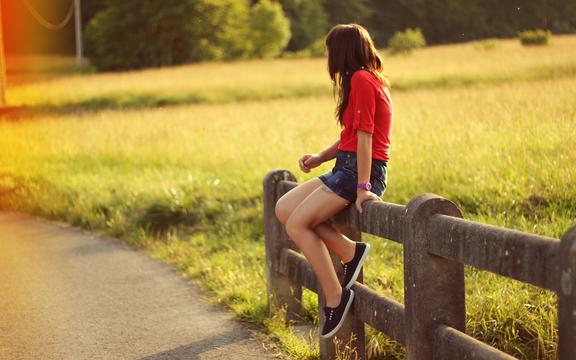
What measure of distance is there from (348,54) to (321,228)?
96 centimetres

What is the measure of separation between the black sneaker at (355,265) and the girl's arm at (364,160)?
1.05 ft

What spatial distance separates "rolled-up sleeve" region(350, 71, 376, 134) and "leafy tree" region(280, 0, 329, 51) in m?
77.2

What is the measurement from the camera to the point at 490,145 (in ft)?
31.8

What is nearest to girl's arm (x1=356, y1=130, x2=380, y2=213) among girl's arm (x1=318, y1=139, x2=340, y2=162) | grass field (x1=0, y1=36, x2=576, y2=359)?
girl's arm (x1=318, y1=139, x2=340, y2=162)

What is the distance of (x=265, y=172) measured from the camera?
1108 centimetres

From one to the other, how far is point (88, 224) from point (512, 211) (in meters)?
5.63

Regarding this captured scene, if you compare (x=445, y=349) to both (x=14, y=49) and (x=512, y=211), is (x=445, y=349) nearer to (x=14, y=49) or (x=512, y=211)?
(x=512, y=211)

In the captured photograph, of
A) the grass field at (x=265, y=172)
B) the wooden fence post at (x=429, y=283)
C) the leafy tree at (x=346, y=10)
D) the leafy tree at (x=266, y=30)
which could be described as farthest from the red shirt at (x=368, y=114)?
the leafy tree at (x=346, y=10)

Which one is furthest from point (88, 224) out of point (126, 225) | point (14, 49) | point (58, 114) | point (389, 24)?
point (14, 49)

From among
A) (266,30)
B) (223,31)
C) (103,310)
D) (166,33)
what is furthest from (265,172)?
(266,30)

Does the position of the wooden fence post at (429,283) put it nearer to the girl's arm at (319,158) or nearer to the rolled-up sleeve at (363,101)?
the rolled-up sleeve at (363,101)

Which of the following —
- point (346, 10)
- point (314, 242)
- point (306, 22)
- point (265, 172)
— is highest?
point (346, 10)

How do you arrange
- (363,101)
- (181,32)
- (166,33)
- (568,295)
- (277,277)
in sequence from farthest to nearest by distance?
1. (181,32)
2. (166,33)
3. (277,277)
4. (363,101)
5. (568,295)

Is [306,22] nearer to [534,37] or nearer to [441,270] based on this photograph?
[534,37]
